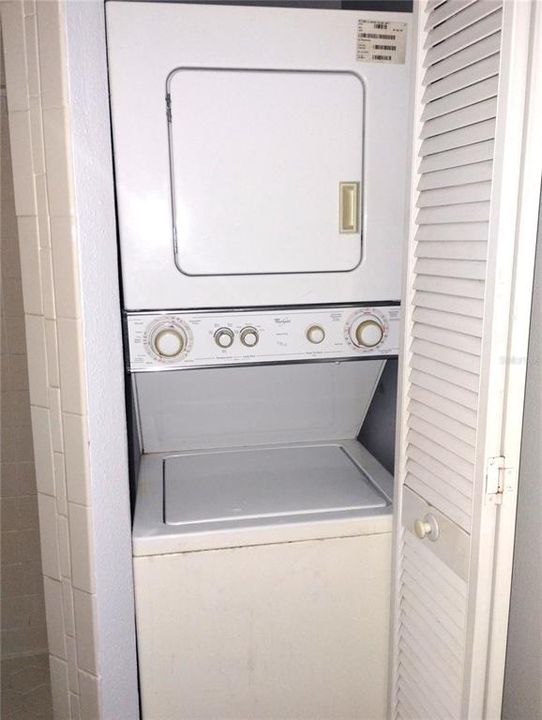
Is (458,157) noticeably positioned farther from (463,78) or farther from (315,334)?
(315,334)

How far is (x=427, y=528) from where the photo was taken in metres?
1.63

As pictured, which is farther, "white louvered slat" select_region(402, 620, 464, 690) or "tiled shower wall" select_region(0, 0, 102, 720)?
"white louvered slat" select_region(402, 620, 464, 690)

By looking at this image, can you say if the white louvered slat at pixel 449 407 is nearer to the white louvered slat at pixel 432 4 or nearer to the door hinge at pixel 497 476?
the door hinge at pixel 497 476

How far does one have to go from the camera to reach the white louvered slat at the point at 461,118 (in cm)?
129

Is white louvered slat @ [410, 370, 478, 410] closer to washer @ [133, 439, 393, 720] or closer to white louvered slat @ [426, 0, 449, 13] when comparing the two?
washer @ [133, 439, 393, 720]

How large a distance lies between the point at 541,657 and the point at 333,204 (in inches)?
54.4

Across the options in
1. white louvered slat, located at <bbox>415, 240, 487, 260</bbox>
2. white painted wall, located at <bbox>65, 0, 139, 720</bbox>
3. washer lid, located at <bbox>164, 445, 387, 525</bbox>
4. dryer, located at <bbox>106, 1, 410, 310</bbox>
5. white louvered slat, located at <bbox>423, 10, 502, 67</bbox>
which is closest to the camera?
white louvered slat, located at <bbox>423, 10, 502, 67</bbox>

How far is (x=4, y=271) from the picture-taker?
2602 millimetres

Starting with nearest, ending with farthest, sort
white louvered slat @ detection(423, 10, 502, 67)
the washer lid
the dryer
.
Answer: white louvered slat @ detection(423, 10, 502, 67) → the dryer → the washer lid

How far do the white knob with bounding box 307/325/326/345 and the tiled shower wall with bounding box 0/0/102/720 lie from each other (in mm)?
740

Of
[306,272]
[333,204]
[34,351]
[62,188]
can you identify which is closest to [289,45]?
[333,204]

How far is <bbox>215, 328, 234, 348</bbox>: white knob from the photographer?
6.17ft

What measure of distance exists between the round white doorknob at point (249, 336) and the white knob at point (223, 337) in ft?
0.12

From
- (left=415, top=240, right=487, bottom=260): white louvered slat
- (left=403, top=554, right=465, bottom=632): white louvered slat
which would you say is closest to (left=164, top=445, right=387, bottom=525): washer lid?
(left=403, top=554, right=465, bottom=632): white louvered slat
